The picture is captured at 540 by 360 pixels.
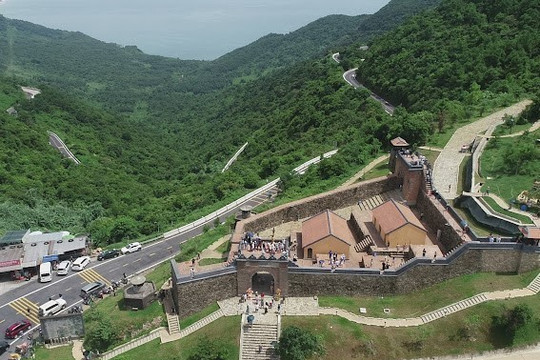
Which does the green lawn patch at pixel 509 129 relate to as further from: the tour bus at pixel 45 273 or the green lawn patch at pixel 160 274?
the tour bus at pixel 45 273

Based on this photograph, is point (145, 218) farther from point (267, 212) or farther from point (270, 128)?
point (270, 128)

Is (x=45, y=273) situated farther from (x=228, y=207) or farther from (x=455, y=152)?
(x=455, y=152)

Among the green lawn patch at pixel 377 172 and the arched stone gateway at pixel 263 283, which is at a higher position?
the green lawn patch at pixel 377 172

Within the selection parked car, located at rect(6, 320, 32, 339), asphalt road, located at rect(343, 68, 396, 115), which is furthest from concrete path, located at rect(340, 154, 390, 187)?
parked car, located at rect(6, 320, 32, 339)

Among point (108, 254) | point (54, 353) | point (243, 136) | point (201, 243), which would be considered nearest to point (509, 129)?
point (201, 243)

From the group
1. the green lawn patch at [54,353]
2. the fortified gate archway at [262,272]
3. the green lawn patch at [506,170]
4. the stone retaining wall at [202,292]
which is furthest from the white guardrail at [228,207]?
the green lawn patch at [506,170]

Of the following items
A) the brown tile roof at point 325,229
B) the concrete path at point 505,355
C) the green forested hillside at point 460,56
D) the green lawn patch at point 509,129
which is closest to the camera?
the concrete path at point 505,355
